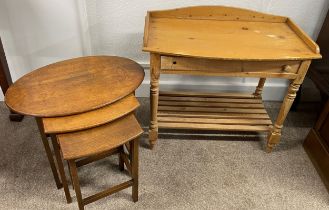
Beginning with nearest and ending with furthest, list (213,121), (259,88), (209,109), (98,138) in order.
A: (98,138), (213,121), (209,109), (259,88)

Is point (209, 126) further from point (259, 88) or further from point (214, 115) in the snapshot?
point (259, 88)

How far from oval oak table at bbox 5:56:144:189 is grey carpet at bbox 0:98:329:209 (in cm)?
23

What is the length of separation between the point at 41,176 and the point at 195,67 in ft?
3.37

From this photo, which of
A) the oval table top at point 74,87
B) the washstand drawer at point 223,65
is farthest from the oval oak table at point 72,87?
the washstand drawer at point 223,65

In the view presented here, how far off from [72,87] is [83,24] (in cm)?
74

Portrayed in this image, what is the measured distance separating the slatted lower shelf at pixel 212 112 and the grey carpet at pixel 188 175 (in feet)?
0.51

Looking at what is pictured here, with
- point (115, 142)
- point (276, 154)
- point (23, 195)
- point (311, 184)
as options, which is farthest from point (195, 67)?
point (23, 195)

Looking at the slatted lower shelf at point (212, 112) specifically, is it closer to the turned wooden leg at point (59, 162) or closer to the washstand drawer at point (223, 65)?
the washstand drawer at point (223, 65)

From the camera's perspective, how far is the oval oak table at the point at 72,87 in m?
1.14

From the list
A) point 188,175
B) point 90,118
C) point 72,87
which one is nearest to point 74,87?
point 72,87

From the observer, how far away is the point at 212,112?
1.86 meters

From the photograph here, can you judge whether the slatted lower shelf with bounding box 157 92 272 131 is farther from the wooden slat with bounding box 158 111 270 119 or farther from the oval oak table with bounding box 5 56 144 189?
the oval oak table with bounding box 5 56 144 189

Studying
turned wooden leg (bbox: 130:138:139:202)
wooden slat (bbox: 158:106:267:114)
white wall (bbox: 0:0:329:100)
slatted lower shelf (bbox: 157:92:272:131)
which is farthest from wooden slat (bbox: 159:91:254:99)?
turned wooden leg (bbox: 130:138:139:202)

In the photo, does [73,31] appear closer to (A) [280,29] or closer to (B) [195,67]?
(B) [195,67]
